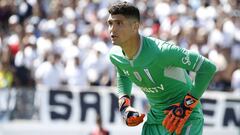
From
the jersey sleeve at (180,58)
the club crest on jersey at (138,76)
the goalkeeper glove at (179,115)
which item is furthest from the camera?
the club crest on jersey at (138,76)

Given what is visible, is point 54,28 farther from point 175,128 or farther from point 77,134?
point 175,128

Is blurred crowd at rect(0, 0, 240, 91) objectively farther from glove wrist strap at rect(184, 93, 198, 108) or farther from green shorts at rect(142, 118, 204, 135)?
glove wrist strap at rect(184, 93, 198, 108)

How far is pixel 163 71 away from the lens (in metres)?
6.48

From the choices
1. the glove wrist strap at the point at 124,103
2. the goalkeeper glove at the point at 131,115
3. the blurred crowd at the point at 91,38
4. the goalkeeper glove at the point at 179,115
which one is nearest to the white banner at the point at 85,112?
the blurred crowd at the point at 91,38

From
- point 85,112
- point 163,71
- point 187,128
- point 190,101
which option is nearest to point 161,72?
point 163,71

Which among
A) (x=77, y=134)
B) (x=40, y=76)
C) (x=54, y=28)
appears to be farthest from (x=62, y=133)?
(x=54, y=28)

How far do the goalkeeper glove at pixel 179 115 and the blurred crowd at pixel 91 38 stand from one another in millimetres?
7592

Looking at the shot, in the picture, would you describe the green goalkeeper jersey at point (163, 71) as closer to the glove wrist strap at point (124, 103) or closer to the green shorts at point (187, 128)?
the green shorts at point (187, 128)

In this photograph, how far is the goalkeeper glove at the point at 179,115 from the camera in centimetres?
646

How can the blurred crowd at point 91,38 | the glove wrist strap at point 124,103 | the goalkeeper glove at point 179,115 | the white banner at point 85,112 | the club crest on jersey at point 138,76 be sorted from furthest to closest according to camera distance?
1. the blurred crowd at point 91,38
2. the white banner at point 85,112
3. the glove wrist strap at point 124,103
4. the club crest on jersey at point 138,76
5. the goalkeeper glove at point 179,115

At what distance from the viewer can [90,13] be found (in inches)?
667

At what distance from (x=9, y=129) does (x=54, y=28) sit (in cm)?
319

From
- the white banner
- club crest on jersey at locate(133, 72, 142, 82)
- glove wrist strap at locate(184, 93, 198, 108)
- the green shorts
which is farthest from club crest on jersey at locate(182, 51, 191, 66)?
the white banner

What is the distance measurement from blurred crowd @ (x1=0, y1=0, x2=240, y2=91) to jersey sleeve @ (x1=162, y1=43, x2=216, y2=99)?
7.58 metres
